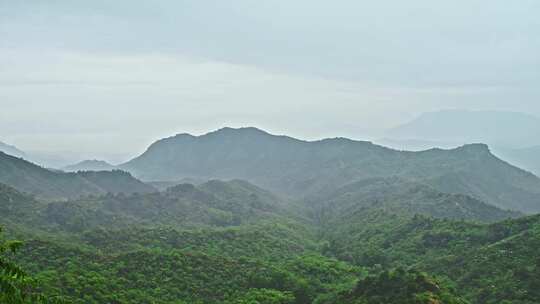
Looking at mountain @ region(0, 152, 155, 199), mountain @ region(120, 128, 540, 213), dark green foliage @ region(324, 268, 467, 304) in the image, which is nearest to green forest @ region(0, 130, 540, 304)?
dark green foliage @ region(324, 268, 467, 304)

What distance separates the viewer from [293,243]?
5809cm

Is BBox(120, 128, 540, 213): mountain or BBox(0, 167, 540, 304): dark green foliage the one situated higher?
BBox(120, 128, 540, 213): mountain

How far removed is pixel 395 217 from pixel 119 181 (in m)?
87.2

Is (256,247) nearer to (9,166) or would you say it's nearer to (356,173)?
(9,166)

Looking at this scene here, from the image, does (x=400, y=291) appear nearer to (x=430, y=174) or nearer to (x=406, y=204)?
(x=406, y=204)

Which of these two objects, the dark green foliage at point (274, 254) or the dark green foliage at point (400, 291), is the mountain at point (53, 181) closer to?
the dark green foliage at point (274, 254)

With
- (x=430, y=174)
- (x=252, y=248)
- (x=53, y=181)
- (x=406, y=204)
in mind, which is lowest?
(x=252, y=248)

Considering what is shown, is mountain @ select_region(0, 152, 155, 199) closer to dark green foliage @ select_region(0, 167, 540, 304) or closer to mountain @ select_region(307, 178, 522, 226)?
dark green foliage @ select_region(0, 167, 540, 304)

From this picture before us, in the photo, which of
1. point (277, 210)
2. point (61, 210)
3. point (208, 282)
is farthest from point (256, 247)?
point (277, 210)

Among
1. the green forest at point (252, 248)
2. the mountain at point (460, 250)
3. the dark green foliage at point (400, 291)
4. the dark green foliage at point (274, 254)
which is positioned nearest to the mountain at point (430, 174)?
the green forest at point (252, 248)

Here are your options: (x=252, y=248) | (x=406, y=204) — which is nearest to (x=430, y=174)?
(x=406, y=204)

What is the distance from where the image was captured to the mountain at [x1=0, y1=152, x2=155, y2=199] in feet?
330

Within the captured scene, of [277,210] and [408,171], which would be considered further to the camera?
[408,171]

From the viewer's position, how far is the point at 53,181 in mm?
109688
